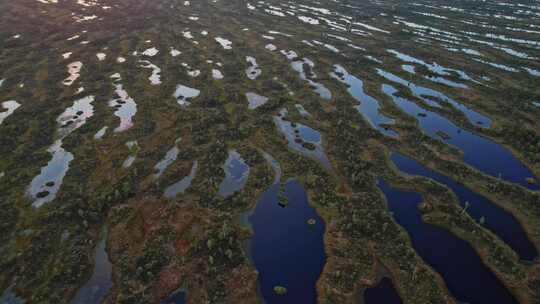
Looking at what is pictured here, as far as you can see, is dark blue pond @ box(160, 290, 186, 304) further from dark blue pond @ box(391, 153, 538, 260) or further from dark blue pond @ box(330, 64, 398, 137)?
dark blue pond @ box(330, 64, 398, 137)

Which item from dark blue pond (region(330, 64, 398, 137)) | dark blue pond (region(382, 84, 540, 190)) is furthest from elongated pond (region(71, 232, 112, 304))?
dark blue pond (region(382, 84, 540, 190))

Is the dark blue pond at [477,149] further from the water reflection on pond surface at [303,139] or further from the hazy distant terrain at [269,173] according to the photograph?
the water reflection on pond surface at [303,139]

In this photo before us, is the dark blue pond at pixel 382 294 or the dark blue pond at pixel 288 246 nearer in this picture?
the dark blue pond at pixel 382 294

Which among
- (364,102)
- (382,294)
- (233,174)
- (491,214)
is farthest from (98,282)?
(364,102)

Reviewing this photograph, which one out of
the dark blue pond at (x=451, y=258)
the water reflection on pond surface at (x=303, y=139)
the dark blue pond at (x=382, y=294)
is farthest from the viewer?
the water reflection on pond surface at (x=303, y=139)

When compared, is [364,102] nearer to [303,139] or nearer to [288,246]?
[303,139]

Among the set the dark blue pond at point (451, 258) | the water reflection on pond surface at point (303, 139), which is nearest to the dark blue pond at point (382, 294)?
the dark blue pond at point (451, 258)

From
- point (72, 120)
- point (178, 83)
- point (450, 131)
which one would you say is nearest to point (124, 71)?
point (178, 83)
